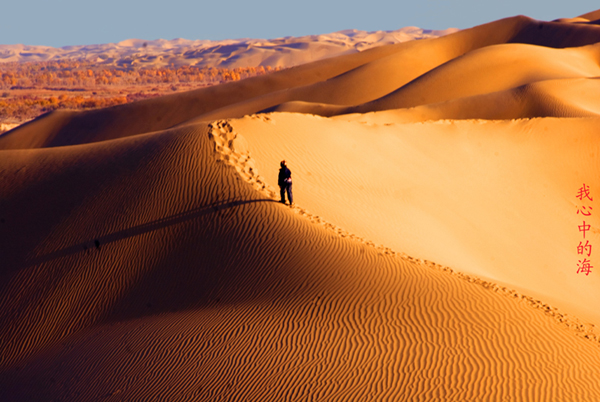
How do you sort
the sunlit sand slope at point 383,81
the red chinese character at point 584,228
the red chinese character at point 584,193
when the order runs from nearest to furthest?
the red chinese character at point 584,228 < the red chinese character at point 584,193 < the sunlit sand slope at point 383,81

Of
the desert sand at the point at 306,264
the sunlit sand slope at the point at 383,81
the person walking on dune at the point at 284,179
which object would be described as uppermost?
the person walking on dune at the point at 284,179

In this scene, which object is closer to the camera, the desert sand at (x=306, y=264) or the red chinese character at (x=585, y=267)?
the desert sand at (x=306, y=264)

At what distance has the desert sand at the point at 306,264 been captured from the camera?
7.60 m

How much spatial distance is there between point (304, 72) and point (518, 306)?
185 feet

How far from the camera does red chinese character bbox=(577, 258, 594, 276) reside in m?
15.8

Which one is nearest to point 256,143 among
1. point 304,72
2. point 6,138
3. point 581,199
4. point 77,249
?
point 77,249

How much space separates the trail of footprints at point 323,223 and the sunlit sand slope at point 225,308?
0.32 ft

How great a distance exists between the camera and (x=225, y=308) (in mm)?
9531

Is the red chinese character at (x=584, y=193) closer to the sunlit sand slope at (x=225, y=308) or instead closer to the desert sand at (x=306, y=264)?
the desert sand at (x=306, y=264)

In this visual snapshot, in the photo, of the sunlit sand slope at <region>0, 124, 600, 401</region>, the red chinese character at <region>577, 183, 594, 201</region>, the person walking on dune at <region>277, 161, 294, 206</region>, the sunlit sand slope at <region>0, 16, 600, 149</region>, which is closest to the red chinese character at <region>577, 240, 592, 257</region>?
the red chinese character at <region>577, 183, 594, 201</region>

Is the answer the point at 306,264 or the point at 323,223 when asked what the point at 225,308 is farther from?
the point at 323,223

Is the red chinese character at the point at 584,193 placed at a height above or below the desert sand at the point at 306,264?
below

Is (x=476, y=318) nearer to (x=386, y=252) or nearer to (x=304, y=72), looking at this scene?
(x=386, y=252)

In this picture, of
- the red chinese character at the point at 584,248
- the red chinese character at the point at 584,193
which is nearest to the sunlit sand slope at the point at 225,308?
the red chinese character at the point at 584,248
